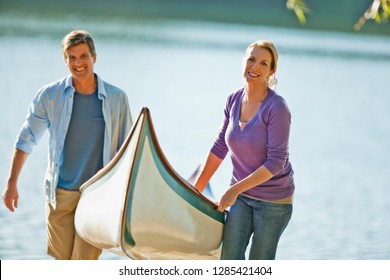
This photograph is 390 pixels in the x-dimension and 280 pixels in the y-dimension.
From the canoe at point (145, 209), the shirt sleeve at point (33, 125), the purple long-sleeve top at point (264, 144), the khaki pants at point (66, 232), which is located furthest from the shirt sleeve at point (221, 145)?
the shirt sleeve at point (33, 125)

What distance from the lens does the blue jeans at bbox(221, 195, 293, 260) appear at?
3.89 meters

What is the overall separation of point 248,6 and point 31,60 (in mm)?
19167

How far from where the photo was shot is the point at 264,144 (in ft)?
12.6

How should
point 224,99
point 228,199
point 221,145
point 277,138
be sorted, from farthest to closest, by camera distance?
point 224,99, point 221,145, point 228,199, point 277,138

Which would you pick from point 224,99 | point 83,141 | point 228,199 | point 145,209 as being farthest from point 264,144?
point 224,99

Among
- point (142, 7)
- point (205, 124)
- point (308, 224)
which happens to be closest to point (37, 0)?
point (142, 7)

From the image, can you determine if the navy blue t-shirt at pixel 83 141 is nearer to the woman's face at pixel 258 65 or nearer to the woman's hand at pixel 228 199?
the woman's hand at pixel 228 199

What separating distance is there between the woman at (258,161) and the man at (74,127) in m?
0.51

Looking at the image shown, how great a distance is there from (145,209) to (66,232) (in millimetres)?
483

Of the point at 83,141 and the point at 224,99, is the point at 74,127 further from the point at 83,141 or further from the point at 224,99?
the point at 224,99

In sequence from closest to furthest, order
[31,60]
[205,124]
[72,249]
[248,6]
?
1. [72,249]
2. [205,124]
3. [31,60]
4. [248,6]

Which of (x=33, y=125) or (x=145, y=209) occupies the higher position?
(x=33, y=125)

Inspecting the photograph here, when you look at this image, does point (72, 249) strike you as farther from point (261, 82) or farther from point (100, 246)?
point (261, 82)

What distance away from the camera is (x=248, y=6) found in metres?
35.7
